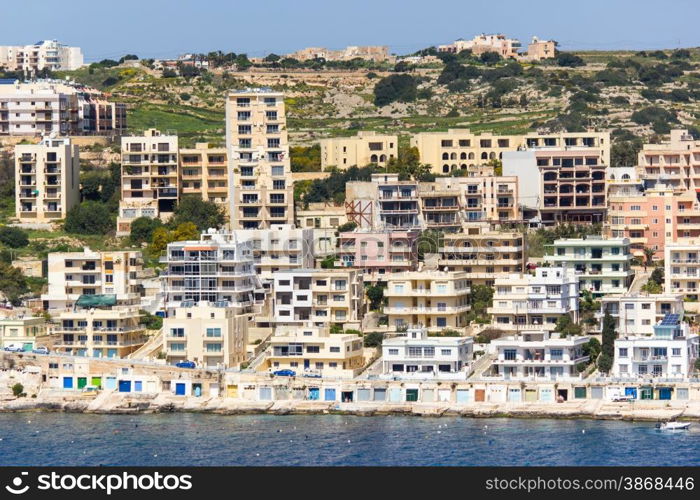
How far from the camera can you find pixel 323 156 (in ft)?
319

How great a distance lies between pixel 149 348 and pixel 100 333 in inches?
69.6

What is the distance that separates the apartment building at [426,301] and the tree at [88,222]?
57.3 ft

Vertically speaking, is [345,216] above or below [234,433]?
above

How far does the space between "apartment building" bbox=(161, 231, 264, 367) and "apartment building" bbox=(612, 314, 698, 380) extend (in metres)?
13.0

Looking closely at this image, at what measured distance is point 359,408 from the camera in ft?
226

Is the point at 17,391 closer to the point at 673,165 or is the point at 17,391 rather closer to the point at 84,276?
the point at 84,276

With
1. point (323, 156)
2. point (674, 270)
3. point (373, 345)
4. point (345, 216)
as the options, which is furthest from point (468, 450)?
point (323, 156)

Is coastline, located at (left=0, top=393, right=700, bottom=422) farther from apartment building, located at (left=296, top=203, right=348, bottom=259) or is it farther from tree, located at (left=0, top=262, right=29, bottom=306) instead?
apartment building, located at (left=296, top=203, right=348, bottom=259)

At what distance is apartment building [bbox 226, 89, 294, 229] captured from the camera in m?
87.3

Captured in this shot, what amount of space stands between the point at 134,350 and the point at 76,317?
7.63 feet

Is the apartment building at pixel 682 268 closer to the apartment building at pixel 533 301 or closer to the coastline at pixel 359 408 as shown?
the apartment building at pixel 533 301

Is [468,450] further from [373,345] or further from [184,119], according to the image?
[184,119]

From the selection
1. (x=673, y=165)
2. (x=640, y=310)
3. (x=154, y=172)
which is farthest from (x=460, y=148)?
(x=640, y=310)

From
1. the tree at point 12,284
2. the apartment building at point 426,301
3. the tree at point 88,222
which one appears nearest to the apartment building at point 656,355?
the apartment building at point 426,301
